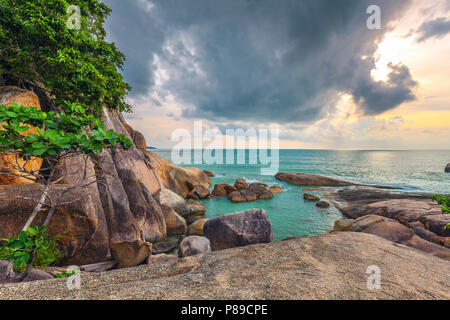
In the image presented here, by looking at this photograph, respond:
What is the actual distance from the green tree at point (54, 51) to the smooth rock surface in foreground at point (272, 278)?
5.74m

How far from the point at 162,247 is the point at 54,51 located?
8229 millimetres

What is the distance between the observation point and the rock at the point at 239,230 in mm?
7010

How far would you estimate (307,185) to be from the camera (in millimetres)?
25375

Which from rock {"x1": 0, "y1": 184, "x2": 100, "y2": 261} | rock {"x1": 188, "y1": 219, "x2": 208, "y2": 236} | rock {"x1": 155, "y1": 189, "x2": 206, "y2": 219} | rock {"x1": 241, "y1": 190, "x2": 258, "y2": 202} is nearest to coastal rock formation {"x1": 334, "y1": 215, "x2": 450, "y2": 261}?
rock {"x1": 188, "y1": 219, "x2": 208, "y2": 236}

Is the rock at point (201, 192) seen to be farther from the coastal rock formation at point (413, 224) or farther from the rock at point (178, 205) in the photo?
the coastal rock formation at point (413, 224)

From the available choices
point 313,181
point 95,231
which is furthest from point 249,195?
point 313,181

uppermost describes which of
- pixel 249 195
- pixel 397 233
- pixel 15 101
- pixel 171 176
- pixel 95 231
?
pixel 15 101

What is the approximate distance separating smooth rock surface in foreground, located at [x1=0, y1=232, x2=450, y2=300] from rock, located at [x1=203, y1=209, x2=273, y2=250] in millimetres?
3631

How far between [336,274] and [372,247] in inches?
82.7

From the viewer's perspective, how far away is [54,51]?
202 inches

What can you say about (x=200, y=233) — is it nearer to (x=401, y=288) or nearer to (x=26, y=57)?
(x=401, y=288)

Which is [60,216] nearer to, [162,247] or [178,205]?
[162,247]

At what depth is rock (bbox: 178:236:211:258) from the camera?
609 centimetres
